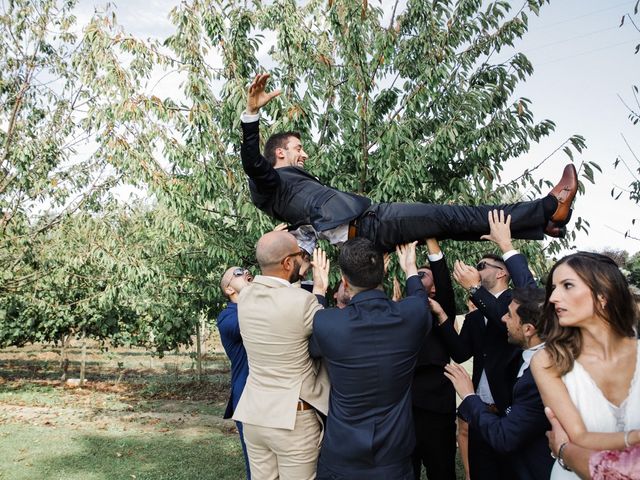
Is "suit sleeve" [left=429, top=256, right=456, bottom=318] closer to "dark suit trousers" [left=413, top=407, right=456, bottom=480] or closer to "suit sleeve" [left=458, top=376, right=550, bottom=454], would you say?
"dark suit trousers" [left=413, top=407, right=456, bottom=480]

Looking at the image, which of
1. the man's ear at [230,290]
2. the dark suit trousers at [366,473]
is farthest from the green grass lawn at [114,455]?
the dark suit trousers at [366,473]

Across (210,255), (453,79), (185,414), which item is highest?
(453,79)

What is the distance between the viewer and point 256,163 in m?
3.66

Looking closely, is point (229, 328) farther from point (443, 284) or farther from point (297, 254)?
point (443, 284)

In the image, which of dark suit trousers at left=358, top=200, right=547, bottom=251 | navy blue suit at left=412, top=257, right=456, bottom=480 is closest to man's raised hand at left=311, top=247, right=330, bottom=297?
dark suit trousers at left=358, top=200, right=547, bottom=251

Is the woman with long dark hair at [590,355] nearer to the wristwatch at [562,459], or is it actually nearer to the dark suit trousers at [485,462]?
the wristwatch at [562,459]

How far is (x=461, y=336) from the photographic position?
423 centimetres

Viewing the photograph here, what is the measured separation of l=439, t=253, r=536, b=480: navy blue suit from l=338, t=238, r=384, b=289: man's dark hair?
3.14ft

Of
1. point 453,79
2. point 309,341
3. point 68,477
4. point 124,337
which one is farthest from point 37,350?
point 309,341

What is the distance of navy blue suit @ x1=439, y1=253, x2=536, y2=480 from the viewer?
11.4ft

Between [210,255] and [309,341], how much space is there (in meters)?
3.84

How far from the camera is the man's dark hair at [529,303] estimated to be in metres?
3.10

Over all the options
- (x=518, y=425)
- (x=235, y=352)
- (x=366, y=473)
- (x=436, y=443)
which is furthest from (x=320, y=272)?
(x=436, y=443)

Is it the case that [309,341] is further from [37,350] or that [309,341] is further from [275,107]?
[37,350]
